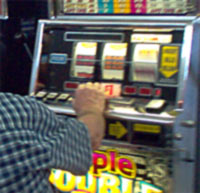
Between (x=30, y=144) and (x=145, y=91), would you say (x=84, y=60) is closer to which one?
(x=145, y=91)

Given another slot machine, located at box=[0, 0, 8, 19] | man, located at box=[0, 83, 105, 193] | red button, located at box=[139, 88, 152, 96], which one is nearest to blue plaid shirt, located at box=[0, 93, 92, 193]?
man, located at box=[0, 83, 105, 193]

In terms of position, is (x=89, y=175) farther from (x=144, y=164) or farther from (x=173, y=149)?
(x=173, y=149)

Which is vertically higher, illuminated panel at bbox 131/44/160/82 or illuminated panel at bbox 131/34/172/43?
illuminated panel at bbox 131/34/172/43

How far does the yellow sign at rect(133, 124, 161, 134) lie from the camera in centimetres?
149

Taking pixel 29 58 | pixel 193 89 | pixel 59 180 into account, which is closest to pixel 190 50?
pixel 193 89

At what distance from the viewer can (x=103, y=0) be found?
174cm

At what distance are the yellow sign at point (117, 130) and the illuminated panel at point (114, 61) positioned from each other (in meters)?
0.25

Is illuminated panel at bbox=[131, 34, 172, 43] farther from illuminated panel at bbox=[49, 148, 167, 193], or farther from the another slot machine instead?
the another slot machine

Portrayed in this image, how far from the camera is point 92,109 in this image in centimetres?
139

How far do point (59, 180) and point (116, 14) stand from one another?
88 cm

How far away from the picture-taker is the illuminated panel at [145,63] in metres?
1.63

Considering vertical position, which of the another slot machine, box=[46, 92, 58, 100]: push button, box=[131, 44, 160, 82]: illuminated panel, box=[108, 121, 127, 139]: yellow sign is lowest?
box=[108, 121, 127, 139]: yellow sign

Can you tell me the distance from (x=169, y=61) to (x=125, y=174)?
1.82 feet

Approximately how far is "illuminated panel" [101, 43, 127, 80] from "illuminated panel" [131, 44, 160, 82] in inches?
2.4
